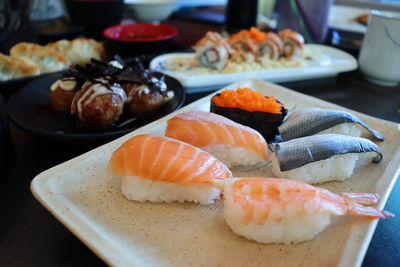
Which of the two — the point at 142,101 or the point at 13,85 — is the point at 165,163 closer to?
the point at 142,101

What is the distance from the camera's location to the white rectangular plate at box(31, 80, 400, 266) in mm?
913

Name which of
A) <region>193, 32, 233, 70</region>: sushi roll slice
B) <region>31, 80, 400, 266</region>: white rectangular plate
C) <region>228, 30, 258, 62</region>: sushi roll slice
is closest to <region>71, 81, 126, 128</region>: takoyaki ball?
<region>31, 80, 400, 266</region>: white rectangular plate

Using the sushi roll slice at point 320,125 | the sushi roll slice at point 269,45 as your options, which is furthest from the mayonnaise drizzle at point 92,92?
the sushi roll slice at point 269,45

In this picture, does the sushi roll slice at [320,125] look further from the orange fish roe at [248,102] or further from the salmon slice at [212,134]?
the salmon slice at [212,134]

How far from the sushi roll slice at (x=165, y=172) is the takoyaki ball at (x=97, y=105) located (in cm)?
48

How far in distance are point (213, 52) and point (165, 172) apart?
5.53ft

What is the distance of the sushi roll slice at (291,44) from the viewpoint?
9.41ft

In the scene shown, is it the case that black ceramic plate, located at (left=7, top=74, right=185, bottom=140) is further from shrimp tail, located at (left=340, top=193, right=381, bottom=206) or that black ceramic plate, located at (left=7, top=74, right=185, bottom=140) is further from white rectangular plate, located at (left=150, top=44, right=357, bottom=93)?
shrimp tail, located at (left=340, top=193, right=381, bottom=206)

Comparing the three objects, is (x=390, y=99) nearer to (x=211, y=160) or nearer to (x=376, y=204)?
(x=376, y=204)

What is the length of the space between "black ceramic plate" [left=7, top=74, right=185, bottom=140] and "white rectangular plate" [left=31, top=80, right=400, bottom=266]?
0.28m

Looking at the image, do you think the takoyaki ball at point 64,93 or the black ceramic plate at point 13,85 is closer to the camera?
the takoyaki ball at point 64,93

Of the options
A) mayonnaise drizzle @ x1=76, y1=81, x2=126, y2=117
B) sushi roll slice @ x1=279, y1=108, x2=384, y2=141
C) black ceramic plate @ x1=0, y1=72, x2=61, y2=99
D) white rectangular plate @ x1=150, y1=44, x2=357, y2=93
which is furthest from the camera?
white rectangular plate @ x1=150, y1=44, x2=357, y2=93

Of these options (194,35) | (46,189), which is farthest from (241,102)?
(194,35)

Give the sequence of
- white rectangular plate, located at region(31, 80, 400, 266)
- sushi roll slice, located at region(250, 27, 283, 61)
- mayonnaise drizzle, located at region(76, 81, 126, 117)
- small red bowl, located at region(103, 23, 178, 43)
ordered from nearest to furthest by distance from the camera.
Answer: white rectangular plate, located at region(31, 80, 400, 266) < mayonnaise drizzle, located at region(76, 81, 126, 117) < sushi roll slice, located at region(250, 27, 283, 61) < small red bowl, located at region(103, 23, 178, 43)
